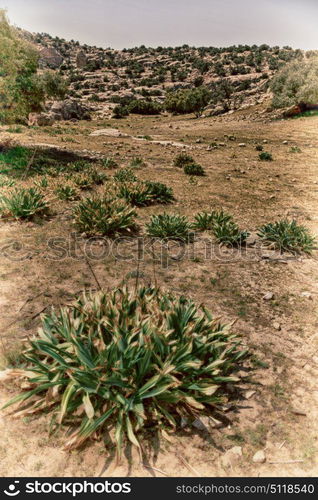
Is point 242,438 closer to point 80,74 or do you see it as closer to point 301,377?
point 301,377

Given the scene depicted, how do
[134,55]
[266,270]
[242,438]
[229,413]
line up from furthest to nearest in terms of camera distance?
[134,55], [266,270], [229,413], [242,438]

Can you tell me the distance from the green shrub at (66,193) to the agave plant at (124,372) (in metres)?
6.10

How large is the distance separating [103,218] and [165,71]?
→ 85.6 m

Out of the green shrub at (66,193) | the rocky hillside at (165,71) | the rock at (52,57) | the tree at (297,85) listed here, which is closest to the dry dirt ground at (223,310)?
the green shrub at (66,193)

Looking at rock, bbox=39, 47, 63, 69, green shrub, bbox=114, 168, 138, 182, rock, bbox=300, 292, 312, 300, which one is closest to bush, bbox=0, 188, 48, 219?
green shrub, bbox=114, 168, 138, 182

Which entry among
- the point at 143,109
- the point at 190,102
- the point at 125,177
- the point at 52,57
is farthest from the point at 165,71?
the point at 125,177

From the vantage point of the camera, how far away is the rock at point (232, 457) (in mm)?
2846

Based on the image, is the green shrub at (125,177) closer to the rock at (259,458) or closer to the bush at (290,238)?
the bush at (290,238)

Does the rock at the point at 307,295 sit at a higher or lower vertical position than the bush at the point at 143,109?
lower

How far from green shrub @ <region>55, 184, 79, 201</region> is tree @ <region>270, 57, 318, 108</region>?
2865cm

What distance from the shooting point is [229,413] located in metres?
3.36

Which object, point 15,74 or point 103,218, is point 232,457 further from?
point 15,74
